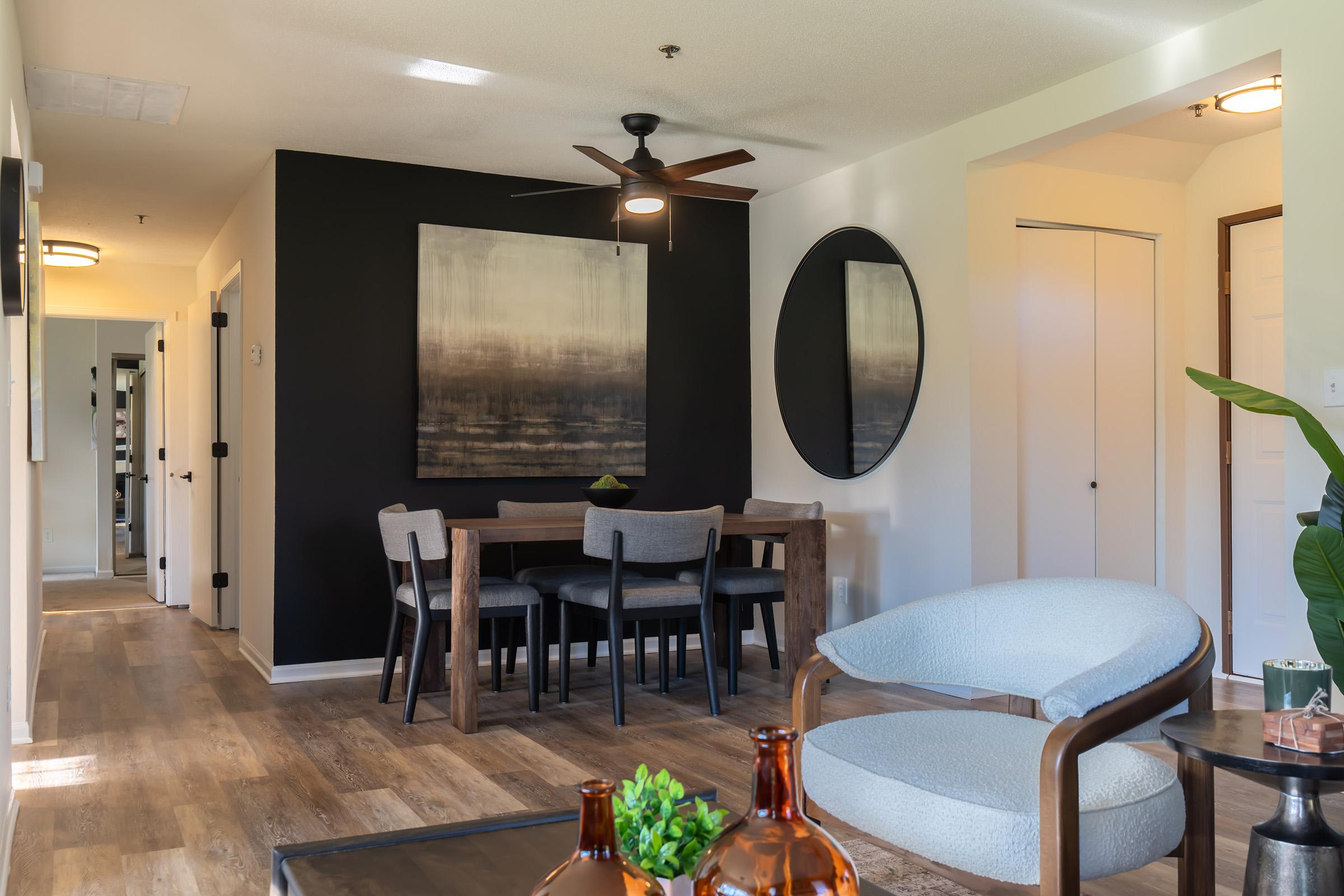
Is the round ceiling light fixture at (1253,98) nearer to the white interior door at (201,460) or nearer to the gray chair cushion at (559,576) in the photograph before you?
the gray chair cushion at (559,576)

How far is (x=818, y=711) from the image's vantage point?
224cm

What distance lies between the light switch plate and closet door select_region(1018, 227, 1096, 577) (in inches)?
66.1

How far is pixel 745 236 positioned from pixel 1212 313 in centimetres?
242

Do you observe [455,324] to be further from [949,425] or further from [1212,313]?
[1212,313]

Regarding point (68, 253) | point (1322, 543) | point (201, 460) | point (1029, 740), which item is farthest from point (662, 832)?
point (68, 253)

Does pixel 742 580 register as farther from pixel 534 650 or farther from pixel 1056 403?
pixel 1056 403

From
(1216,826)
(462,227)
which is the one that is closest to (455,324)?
(462,227)

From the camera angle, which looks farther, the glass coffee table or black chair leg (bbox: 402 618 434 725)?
black chair leg (bbox: 402 618 434 725)

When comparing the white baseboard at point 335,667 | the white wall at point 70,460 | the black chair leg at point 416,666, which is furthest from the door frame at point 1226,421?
the white wall at point 70,460

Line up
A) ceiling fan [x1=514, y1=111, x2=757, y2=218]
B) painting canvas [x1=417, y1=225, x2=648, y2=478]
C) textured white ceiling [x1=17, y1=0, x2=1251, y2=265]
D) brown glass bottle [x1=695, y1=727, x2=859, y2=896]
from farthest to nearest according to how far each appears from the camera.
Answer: painting canvas [x1=417, y1=225, x2=648, y2=478] → ceiling fan [x1=514, y1=111, x2=757, y2=218] → textured white ceiling [x1=17, y1=0, x2=1251, y2=265] → brown glass bottle [x1=695, y1=727, x2=859, y2=896]

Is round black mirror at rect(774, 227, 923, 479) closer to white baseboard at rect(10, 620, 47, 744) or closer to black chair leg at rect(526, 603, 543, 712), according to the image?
black chair leg at rect(526, 603, 543, 712)

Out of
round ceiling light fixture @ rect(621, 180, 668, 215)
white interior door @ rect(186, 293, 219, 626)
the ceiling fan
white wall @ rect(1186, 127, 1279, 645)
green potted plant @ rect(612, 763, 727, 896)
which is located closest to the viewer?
green potted plant @ rect(612, 763, 727, 896)

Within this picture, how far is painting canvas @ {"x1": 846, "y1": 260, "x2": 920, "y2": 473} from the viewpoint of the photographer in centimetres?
489

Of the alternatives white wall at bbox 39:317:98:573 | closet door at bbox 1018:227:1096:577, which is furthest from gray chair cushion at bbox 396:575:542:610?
white wall at bbox 39:317:98:573
